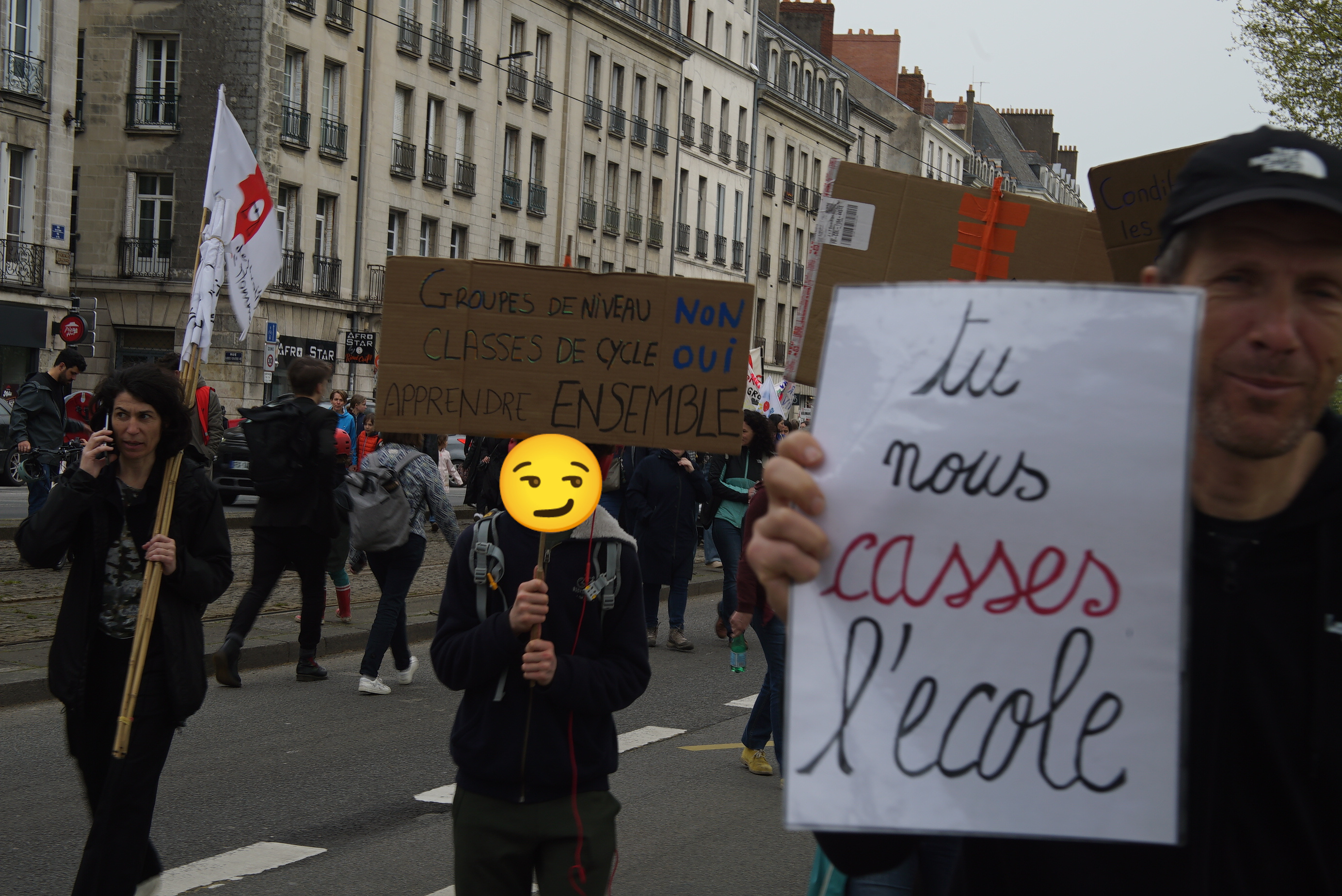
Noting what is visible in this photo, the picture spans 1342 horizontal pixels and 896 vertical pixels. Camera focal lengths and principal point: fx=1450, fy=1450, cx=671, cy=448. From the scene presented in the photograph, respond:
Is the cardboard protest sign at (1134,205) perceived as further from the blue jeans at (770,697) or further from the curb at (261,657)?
the curb at (261,657)

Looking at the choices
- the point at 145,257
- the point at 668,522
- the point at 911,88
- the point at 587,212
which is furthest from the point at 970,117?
the point at 668,522

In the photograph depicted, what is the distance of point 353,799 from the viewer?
6.49 m

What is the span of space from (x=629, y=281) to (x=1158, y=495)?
8.66 feet

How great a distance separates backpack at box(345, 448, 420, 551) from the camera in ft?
29.5

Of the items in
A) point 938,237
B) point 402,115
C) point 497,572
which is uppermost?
point 402,115

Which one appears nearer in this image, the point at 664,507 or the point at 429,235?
the point at 664,507

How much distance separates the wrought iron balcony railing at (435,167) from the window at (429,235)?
1.00 metres

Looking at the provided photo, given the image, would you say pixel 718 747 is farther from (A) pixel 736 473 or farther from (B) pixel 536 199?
(B) pixel 536 199

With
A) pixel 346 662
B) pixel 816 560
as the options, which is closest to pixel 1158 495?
pixel 816 560

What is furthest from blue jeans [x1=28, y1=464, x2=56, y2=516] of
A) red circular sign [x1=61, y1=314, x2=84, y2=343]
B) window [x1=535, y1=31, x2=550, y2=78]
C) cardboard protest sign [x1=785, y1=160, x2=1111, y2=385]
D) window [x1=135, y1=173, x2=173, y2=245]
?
window [x1=535, y1=31, x2=550, y2=78]

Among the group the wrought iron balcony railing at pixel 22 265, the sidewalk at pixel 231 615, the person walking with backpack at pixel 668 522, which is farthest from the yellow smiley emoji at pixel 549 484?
the wrought iron balcony railing at pixel 22 265

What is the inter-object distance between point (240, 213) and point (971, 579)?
5119 mm

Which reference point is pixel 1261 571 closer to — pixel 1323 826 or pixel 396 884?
pixel 1323 826

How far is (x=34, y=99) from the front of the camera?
29.6 metres
